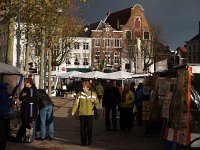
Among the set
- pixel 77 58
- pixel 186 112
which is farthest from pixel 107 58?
pixel 186 112

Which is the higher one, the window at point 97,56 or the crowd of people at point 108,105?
the window at point 97,56

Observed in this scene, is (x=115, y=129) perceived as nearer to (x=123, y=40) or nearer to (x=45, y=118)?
(x=45, y=118)

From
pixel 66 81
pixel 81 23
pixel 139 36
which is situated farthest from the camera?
pixel 139 36

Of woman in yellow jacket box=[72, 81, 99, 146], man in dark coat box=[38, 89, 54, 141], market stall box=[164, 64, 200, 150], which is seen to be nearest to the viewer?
market stall box=[164, 64, 200, 150]

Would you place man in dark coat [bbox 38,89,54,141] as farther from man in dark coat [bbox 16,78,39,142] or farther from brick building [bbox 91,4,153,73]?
brick building [bbox 91,4,153,73]

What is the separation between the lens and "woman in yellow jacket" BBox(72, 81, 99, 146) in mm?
14914

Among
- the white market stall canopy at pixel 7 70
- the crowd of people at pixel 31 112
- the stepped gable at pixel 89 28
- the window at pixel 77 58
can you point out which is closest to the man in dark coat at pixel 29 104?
the crowd of people at pixel 31 112

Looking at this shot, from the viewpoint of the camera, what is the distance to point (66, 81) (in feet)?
240

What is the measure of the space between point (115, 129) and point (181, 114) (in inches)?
376

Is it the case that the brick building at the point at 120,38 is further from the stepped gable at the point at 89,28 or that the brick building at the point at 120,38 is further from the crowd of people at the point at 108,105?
the crowd of people at the point at 108,105

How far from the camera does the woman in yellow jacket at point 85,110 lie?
48.9ft

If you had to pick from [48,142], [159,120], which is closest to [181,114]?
[48,142]

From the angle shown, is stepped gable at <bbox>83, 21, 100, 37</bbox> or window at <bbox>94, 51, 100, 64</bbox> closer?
window at <bbox>94, 51, 100, 64</bbox>

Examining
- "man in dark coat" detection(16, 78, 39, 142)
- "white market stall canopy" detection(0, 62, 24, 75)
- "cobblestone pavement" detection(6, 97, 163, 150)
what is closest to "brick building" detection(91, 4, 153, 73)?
"white market stall canopy" detection(0, 62, 24, 75)
